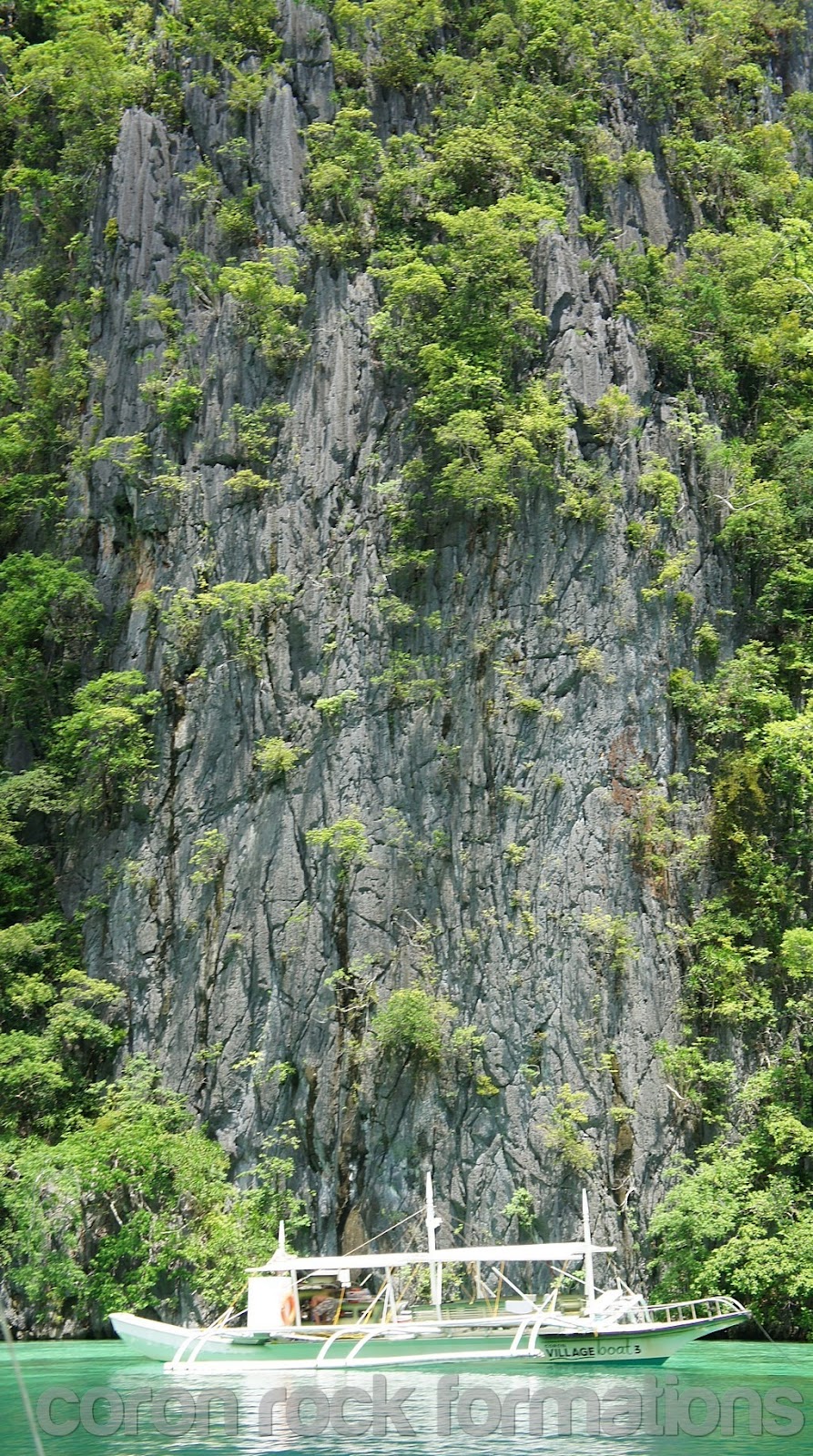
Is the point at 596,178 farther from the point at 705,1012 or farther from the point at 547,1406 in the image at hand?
the point at 547,1406

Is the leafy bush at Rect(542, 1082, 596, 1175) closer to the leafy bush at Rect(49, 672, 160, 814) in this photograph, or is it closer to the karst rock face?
the karst rock face

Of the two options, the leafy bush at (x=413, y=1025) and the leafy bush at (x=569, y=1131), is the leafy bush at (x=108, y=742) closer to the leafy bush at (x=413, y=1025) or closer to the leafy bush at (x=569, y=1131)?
the leafy bush at (x=413, y=1025)

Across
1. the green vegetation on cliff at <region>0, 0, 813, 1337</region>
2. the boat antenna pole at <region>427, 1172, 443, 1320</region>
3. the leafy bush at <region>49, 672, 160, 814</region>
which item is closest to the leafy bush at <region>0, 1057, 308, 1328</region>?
the green vegetation on cliff at <region>0, 0, 813, 1337</region>

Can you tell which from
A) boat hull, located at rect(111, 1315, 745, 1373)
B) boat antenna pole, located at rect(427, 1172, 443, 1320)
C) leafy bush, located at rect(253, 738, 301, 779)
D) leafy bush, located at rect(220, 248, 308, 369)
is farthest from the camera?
leafy bush, located at rect(220, 248, 308, 369)

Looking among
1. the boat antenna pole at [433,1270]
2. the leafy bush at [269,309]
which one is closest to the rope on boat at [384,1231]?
the boat antenna pole at [433,1270]

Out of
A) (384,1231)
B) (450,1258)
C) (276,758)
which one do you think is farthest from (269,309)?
(450,1258)

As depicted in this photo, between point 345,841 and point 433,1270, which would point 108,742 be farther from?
point 433,1270
